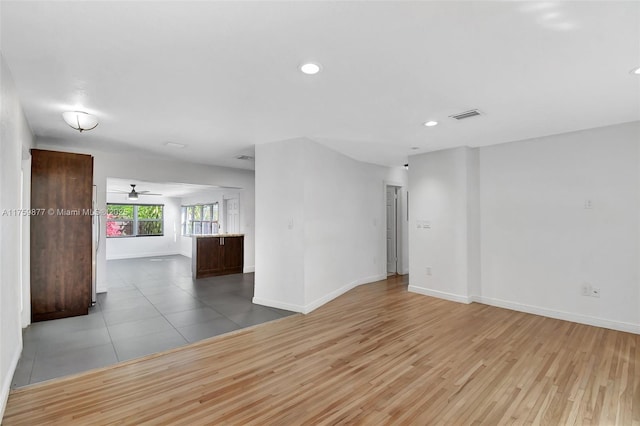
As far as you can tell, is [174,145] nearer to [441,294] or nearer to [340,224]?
[340,224]

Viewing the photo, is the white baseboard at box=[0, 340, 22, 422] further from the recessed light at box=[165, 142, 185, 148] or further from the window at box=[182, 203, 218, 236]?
the window at box=[182, 203, 218, 236]

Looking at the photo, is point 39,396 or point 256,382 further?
point 256,382

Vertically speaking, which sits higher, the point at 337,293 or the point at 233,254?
the point at 233,254

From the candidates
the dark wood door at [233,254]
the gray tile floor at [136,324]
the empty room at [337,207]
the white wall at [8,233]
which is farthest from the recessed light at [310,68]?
the dark wood door at [233,254]

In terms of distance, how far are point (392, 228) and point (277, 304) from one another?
3.60 m

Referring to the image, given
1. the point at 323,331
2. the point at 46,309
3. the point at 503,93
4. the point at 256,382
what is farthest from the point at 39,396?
the point at 503,93

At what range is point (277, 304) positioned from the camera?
4574 millimetres

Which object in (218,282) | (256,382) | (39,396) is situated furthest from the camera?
(218,282)

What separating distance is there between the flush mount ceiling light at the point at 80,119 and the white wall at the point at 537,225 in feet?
15.2

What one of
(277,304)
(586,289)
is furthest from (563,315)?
(277,304)

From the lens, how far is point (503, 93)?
2.82 metres

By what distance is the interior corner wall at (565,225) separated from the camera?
12.1ft

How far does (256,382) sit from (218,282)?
165 inches

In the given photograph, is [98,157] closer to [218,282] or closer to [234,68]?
[218,282]
